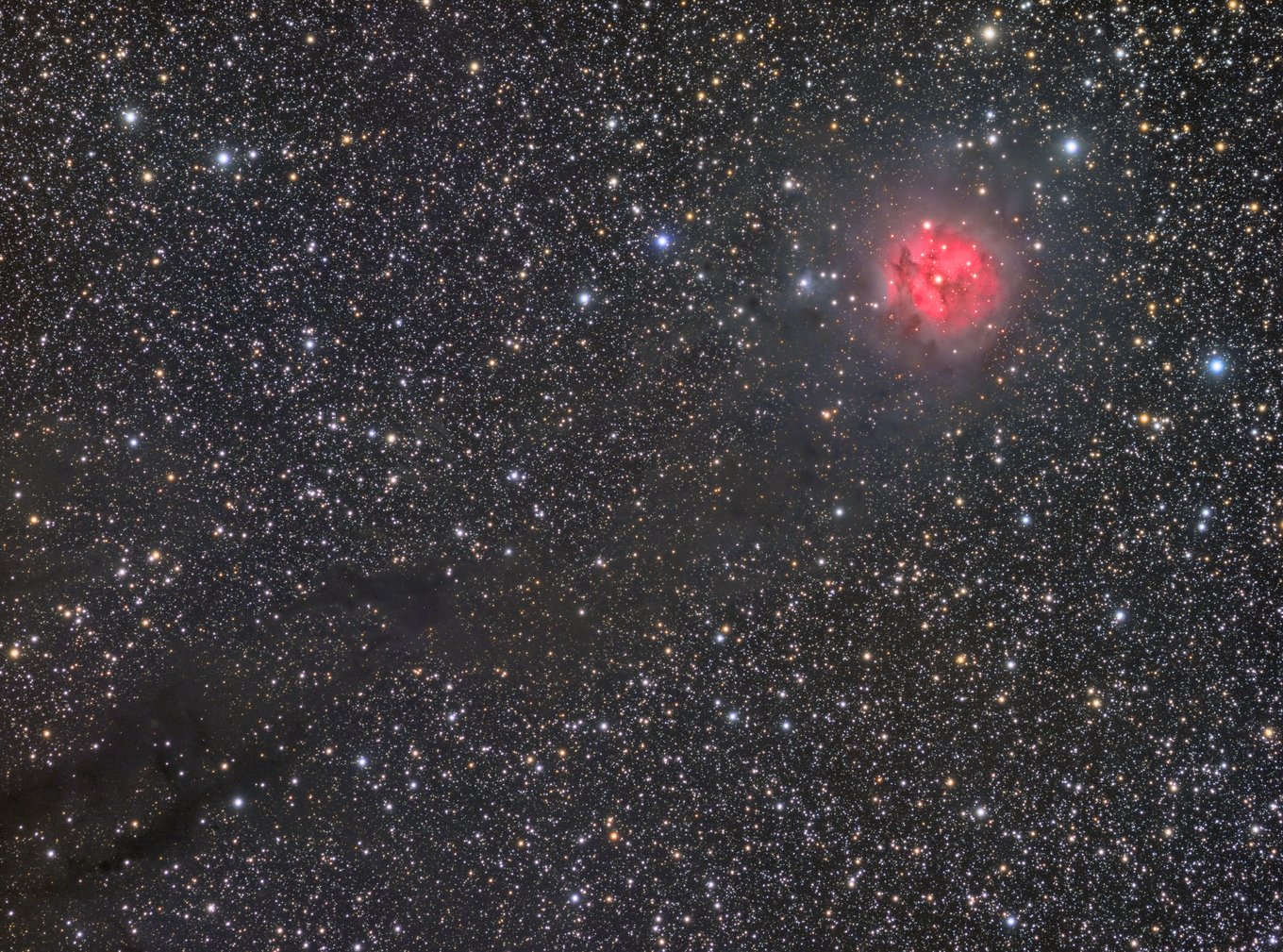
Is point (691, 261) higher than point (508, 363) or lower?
higher

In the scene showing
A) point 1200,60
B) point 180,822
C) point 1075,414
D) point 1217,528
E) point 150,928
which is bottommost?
point 150,928

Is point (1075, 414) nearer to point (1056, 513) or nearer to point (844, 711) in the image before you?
point (1056, 513)

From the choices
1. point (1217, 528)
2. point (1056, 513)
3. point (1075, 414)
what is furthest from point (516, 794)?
point (1217, 528)

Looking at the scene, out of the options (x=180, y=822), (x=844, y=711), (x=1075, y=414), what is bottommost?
(x=180, y=822)

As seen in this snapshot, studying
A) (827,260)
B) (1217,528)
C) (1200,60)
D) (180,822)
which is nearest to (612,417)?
(827,260)

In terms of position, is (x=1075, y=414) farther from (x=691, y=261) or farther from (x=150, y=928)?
(x=150, y=928)

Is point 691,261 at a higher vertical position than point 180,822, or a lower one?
higher
